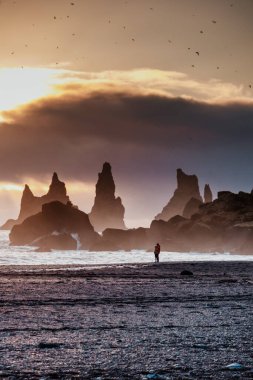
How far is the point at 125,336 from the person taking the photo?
1523 centimetres

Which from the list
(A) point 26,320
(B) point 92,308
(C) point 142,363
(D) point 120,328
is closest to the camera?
(C) point 142,363

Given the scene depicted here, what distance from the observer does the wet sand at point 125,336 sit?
10.9 metres

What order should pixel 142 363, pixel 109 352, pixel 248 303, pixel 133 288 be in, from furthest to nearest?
pixel 133 288 < pixel 248 303 < pixel 109 352 < pixel 142 363

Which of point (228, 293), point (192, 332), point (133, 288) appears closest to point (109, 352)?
point (192, 332)

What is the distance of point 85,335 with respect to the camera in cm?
1542

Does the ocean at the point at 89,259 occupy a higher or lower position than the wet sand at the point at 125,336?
higher

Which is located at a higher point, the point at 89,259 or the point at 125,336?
the point at 89,259

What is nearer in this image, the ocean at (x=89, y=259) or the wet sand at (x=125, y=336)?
the wet sand at (x=125, y=336)

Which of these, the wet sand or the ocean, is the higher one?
the ocean

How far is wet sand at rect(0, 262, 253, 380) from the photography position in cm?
1090

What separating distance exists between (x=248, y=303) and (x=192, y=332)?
30.4 feet

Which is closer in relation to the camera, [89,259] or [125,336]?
Result: [125,336]

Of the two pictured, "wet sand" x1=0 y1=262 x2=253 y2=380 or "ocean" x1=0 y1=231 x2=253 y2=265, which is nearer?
"wet sand" x1=0 y1=262 x2=253 y2=380

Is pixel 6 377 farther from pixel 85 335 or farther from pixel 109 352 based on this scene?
pixel 85 335
